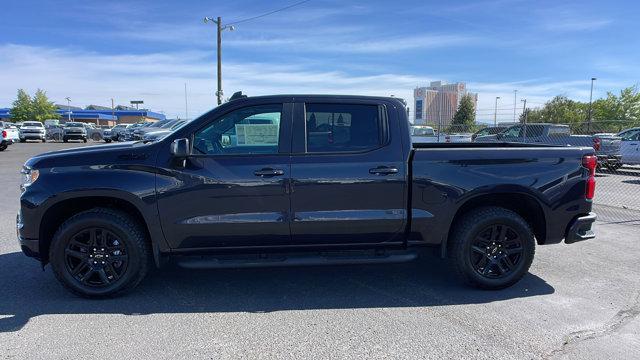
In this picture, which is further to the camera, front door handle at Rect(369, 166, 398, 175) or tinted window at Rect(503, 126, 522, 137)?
tinted window at Rect(503, 126, 522, 137)

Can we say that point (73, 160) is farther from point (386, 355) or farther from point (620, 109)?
point (620, 109)

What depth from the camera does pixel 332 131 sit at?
4.44 m

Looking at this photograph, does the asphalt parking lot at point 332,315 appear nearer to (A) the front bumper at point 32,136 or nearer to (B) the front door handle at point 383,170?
(B) the front door handle at point 383,170

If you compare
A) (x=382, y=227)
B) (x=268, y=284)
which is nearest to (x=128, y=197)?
(x=268, y=284)

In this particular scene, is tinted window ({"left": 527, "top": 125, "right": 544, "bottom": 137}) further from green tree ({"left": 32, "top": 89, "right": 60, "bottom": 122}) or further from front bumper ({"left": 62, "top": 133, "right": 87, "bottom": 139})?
Answer: green tree ({"left": 32, "top": 89, "right": 60, "bottom": 122})

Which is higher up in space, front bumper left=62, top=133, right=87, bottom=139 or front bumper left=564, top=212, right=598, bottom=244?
front bumper left=62, top=133, right=87, bottom=139

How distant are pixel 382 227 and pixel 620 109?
6985cm

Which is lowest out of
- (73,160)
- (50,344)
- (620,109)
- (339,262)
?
(50,344)

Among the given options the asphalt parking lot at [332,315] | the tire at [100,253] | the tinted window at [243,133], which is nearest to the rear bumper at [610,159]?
the asphalt parking lot at [332,315]

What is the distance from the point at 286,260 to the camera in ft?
14.2

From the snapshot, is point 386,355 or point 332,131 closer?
point 386,355

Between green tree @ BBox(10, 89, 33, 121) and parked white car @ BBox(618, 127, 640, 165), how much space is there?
98.7 m

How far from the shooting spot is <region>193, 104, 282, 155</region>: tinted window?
4301 mm

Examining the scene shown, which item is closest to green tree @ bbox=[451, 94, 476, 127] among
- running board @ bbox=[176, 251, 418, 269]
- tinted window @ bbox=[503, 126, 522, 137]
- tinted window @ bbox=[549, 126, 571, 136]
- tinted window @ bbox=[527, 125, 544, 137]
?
tinted window @ bbox=[503, 126, 522, 137]
